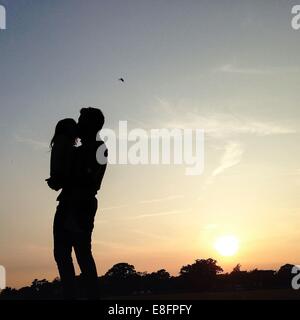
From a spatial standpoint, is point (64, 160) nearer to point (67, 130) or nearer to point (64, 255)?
point (67, 130)

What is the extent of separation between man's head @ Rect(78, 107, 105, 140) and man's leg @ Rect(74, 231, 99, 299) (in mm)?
1260

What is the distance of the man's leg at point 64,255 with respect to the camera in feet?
21.5

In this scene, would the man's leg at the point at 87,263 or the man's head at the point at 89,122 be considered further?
the man's head at the point at 89,122

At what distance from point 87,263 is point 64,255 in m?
0.30

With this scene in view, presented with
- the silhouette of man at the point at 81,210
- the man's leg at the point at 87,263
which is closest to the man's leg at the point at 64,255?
the silhouette of man at the point at 81,210

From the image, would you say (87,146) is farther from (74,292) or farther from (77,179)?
(74,292)

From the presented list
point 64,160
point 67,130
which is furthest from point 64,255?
point 67,130

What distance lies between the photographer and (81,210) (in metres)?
6.66

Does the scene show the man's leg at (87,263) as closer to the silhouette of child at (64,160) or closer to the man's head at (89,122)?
the silhouette of child at (64,160)

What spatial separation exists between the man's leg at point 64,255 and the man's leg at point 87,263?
114mm

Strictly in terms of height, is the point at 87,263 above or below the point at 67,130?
below

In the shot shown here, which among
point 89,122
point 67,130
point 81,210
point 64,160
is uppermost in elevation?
point 89,122
